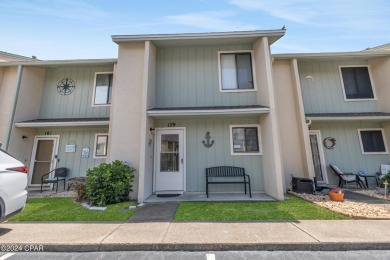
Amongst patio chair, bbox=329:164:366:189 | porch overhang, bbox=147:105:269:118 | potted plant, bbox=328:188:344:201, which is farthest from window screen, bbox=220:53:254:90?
patio chair, bbox=329:164:366:189

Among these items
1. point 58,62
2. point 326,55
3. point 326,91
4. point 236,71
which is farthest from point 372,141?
point 58,62

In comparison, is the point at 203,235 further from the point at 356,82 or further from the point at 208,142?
the point at 356,82

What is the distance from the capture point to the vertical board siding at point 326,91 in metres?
7.95

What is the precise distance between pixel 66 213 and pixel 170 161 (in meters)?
3.45

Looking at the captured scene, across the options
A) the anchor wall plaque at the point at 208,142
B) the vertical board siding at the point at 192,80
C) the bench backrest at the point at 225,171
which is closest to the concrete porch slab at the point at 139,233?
the bench backrest at the point at 225,171

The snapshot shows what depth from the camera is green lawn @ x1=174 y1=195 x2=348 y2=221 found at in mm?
4086

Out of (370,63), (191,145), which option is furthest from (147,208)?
(370,63)

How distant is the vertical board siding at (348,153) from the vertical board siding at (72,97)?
1048cm

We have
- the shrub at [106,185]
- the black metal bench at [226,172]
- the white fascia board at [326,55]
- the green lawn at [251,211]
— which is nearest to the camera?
the green lawn at [251,211]

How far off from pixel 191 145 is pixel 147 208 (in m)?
2.81

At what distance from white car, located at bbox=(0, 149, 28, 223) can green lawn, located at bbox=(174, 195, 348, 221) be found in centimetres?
331

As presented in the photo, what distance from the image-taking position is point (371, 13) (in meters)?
7.73

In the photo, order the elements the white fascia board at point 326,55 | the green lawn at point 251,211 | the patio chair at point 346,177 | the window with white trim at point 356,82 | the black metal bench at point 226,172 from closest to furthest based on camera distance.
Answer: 1. the green lawn at point 251,211
2. the black metal bench at point 226,172
3. the patio chair at point 346,177
4. the white fascia board at point 326,55
5. the window with white trim at point 356,82

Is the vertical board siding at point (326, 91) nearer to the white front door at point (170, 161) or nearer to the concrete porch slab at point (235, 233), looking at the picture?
the white front door at point (170, 161)
